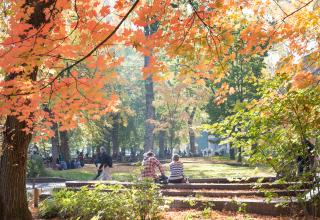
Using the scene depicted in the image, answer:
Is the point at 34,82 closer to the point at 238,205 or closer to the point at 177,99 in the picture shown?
the point at 238,205

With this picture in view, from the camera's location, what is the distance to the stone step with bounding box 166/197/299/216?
8.24 m

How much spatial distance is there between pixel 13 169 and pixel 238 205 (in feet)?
16.4

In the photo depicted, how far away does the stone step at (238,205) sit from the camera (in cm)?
824

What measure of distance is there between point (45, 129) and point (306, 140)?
5461 mm

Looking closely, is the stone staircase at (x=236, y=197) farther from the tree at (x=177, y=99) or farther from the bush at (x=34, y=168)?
the tree at (x=177, y=99)

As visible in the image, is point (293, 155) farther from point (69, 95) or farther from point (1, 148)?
point (1, 148)

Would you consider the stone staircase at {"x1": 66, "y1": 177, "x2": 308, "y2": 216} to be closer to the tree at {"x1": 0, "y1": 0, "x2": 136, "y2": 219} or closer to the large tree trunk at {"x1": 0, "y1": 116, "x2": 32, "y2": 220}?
the tree at {"x1": 0, "y1": 0, "x2": 136, "y2": 219}

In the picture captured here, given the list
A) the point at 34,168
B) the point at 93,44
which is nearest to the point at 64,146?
the point at 34,168

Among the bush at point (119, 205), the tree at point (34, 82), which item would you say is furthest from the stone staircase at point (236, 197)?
the tree at point (34, 82)

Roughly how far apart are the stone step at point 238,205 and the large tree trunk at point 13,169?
3267 millimetres

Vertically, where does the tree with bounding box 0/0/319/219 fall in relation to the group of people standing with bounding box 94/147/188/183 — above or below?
above

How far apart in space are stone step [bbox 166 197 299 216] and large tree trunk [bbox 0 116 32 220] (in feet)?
10.7

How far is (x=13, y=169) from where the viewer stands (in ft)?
28.3

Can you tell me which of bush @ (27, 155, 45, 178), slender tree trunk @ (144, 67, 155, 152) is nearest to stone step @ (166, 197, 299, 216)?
bush @ (27, 155, 45, 178)
